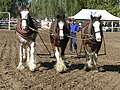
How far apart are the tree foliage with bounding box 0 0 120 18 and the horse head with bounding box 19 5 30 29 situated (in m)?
39.0

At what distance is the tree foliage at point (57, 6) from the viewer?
56.6 m

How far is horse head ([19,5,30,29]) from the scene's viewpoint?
410 inches

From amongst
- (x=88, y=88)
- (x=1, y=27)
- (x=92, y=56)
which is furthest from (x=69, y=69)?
(x=1, y=27)

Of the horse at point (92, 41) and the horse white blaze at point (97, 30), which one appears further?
the horse at point (92, 41)

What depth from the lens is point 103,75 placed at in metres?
10.2

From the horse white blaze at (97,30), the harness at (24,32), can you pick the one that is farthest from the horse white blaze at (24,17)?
the horse white blaze at (97,30)

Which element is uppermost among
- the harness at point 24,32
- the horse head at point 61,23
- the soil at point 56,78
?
the horse head at point 61,23

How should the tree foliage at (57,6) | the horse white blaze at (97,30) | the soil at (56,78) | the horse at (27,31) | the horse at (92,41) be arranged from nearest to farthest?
the soil at (56,78) → the horse white blaze at (97,30) → the horse at (27,31) → the horse at (92,41) → the tree foliage at (57,6)

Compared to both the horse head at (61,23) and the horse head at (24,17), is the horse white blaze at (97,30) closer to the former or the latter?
the horse head at (61,23)

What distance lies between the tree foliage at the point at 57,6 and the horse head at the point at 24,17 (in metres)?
39.0

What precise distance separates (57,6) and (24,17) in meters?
46.7

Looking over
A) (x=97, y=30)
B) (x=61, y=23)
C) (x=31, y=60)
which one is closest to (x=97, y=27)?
(x=97, y=30)

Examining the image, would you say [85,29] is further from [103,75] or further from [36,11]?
[36,11]

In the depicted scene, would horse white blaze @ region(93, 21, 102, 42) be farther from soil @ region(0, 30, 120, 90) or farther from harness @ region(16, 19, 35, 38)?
harness @ region(16, 19, 35, 38)
